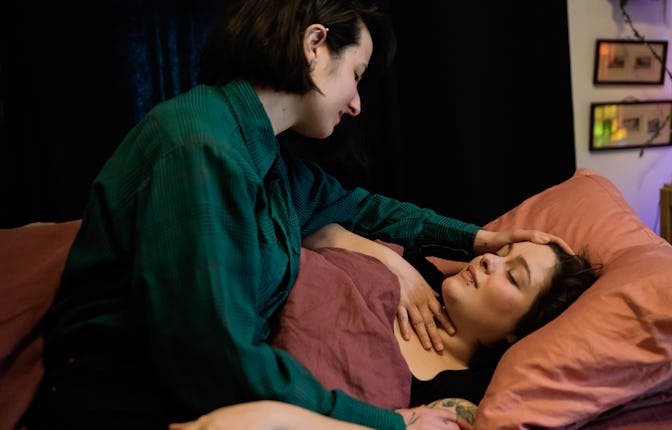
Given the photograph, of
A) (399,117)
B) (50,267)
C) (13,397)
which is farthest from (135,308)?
(399,117)

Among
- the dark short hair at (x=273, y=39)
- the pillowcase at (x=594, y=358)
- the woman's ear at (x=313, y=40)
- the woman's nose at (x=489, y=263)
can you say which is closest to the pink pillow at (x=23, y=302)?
the dark short hair at (x=273, y=39)

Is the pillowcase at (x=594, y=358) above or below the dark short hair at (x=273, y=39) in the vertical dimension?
below

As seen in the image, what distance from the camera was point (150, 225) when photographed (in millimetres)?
818

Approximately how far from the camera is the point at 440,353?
52.6 inches

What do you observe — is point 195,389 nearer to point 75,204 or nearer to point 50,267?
point 50,267

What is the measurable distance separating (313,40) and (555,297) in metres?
0.76

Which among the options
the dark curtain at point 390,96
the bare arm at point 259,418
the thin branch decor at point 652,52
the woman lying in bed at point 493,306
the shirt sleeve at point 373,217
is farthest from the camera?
the thin branch decor at point 652,52

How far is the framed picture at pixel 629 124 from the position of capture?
276cm

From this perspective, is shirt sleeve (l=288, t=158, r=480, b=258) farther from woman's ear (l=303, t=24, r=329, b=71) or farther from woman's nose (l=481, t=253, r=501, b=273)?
woman's ear (l=303, t=24, r=329, b=71)

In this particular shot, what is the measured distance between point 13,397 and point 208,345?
1.55 ft

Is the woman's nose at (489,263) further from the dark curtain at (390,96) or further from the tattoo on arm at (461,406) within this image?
the dark curtain at (390,96)

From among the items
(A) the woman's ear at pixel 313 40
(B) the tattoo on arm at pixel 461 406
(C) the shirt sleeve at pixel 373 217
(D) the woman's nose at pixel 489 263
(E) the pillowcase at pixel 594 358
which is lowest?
(B) the tattoo on arm at pixel 461 406

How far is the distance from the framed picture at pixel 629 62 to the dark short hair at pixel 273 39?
1.97 metres

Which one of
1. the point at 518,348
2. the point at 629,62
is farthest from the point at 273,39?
the point at 629,62
